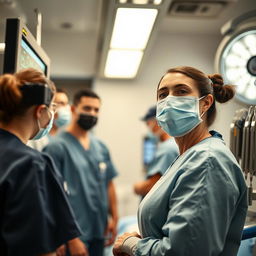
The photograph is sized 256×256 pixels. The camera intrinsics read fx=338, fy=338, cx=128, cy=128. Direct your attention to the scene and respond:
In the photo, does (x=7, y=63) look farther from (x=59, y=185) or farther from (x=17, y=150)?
(x=59, y=185)

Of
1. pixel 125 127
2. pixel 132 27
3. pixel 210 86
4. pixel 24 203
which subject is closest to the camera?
pixel 24 203

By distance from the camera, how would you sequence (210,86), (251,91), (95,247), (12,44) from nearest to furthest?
(12,44) < (210,86) < (251,91) < (95,247)

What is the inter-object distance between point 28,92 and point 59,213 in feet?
1.31

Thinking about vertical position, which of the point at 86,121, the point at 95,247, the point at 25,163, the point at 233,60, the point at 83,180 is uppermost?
the point at 233,60

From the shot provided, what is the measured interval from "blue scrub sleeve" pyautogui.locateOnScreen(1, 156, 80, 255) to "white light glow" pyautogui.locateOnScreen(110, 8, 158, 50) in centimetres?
146

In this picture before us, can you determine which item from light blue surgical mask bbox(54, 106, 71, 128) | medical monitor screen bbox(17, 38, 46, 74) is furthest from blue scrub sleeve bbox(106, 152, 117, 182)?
medical monitor screen bbox(17, 38, 46, 74)

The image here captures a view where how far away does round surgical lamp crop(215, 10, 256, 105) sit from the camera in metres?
1.53

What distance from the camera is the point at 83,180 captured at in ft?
7.32

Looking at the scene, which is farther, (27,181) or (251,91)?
(251,91)

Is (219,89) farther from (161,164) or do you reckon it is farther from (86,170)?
(86,170)

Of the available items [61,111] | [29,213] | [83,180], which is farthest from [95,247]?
[29,213]

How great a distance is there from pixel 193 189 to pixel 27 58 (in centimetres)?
80

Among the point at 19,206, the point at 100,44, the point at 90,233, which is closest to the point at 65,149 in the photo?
the point at 90,233

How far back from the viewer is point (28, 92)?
105 centimetres
